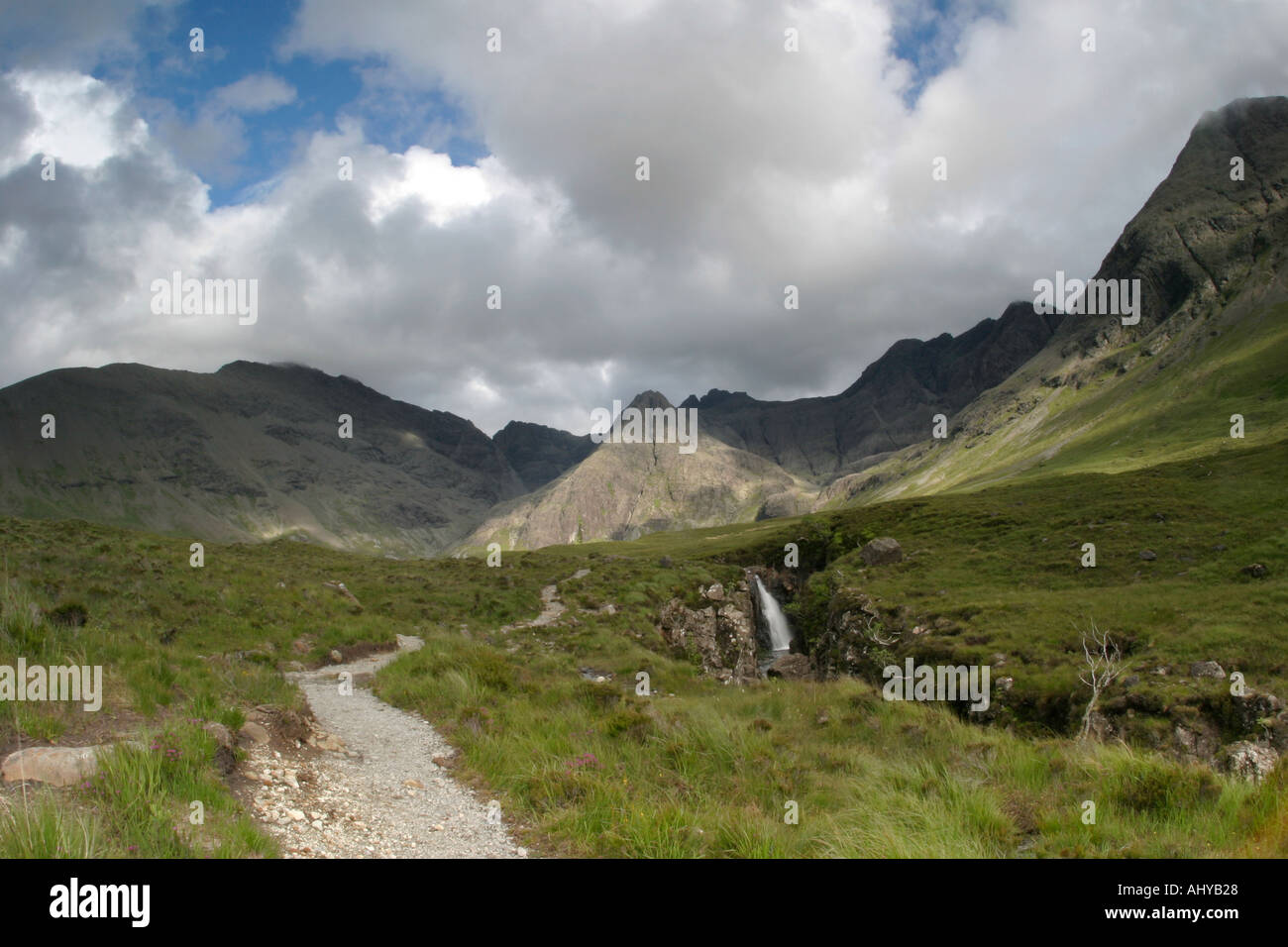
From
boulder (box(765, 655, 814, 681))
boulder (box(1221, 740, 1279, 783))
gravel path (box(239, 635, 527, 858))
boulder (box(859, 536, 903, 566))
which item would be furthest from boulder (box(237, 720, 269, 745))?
boulder (box(859, 536, 903, 566))

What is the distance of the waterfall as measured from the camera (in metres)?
55.3

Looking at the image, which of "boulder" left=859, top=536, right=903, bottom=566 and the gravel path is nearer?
the gravel path

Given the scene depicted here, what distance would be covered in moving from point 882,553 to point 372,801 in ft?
159

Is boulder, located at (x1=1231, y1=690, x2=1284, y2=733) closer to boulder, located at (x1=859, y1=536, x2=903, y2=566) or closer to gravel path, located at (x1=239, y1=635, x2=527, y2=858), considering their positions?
gravel path, located at (x1=239, y1=635, x2=527, y2=858)

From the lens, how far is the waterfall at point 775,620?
55.3 meters

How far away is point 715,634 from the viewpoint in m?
44.8

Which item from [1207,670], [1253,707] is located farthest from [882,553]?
[1253,707]

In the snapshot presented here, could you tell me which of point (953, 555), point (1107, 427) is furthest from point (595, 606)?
point (1107, 427)

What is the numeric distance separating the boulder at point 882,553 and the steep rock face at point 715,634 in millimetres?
11348

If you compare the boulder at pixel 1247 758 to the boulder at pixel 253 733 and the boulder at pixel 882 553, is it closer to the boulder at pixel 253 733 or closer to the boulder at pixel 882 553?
the boulder at pixel 253 733

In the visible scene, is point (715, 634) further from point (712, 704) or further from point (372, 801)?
point (372, 801)

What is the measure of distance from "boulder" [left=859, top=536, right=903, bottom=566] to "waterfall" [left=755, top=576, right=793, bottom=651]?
32.0ft

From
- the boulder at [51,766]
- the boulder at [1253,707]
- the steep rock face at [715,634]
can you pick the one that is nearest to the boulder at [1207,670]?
the boulder at [1253,707]
